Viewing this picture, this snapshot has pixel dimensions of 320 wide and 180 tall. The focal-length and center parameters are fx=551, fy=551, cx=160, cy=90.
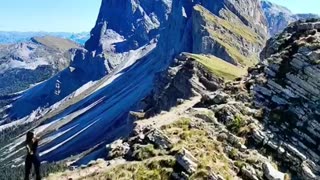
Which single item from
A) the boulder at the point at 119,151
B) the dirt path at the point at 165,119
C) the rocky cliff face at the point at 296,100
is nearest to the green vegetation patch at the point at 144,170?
the boulder at the point at 119,151

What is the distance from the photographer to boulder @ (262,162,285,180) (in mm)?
34500

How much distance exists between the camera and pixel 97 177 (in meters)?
35.3

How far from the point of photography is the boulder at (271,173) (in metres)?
34.5

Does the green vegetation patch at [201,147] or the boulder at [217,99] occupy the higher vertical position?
the boulder at [217,99]

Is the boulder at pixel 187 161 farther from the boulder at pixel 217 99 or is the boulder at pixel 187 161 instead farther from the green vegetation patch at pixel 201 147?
the boulder at pixel 217 99

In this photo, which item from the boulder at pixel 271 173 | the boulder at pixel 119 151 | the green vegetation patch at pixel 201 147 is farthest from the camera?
the boulder at pixel 119 151

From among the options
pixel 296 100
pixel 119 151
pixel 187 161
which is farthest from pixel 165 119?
pixel 187 161

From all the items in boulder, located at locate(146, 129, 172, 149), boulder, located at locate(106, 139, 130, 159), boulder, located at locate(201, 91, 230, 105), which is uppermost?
boulder, located at locate(201, 91, 230, 105)

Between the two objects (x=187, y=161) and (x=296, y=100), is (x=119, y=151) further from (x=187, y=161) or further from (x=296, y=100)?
(x=296, y=100)

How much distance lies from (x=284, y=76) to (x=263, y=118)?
13.6ft

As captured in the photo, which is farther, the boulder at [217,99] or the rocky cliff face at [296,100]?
the boulder at [217,99]

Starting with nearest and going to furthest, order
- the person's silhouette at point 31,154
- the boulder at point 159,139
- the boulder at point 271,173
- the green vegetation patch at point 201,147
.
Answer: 1. the person's silhouette at point 31,154
2. the green vegetation patch at point 201,147
3. the boulder at point 271,173
4. the boulder at point 159,139

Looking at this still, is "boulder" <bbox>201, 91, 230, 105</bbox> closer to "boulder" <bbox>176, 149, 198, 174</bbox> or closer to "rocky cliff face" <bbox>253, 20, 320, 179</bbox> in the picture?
"rocky cliff face" <bbox>253, 20, 320, 179</bbox>

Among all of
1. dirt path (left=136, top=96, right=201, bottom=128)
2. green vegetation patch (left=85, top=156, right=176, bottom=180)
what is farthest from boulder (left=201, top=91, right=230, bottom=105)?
green vegetation patch (left=85, top=156, right=176, bottom=180)
